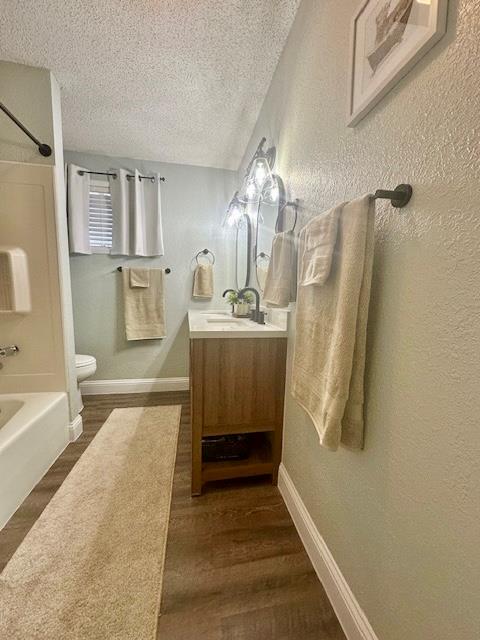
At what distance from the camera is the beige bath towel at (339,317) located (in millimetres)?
725

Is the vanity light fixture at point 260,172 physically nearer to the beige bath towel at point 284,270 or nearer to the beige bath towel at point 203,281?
the beige bath towel at point 284,270

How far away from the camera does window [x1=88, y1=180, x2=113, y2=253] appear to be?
2516 mm

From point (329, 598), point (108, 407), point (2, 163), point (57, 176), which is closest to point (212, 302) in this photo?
point (108, 407)

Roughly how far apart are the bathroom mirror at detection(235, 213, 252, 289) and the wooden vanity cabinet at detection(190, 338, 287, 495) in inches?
43.2

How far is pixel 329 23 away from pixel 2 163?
1931 millimetres

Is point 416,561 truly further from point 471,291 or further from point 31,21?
point 31,21

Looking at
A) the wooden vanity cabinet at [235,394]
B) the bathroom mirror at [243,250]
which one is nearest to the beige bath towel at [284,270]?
the wooden vanity cabinet at [235,394]

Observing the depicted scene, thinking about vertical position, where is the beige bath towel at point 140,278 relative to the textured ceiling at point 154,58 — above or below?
below

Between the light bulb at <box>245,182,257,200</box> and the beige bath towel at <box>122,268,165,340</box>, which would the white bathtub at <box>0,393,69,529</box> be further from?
the light bulb at <box>245,182,257,200</box>

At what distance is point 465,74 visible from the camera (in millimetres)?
514

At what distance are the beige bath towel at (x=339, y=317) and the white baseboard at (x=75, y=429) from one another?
5.90ft

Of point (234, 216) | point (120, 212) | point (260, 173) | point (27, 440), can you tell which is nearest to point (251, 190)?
point (260, 173)

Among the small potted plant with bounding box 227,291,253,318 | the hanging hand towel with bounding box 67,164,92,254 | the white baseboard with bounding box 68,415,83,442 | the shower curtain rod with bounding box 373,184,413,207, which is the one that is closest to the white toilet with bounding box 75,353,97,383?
the white baseboard with bounding box 68,415,83,442

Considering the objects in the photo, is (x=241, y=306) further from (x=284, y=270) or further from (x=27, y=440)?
(x=27, y=440)
